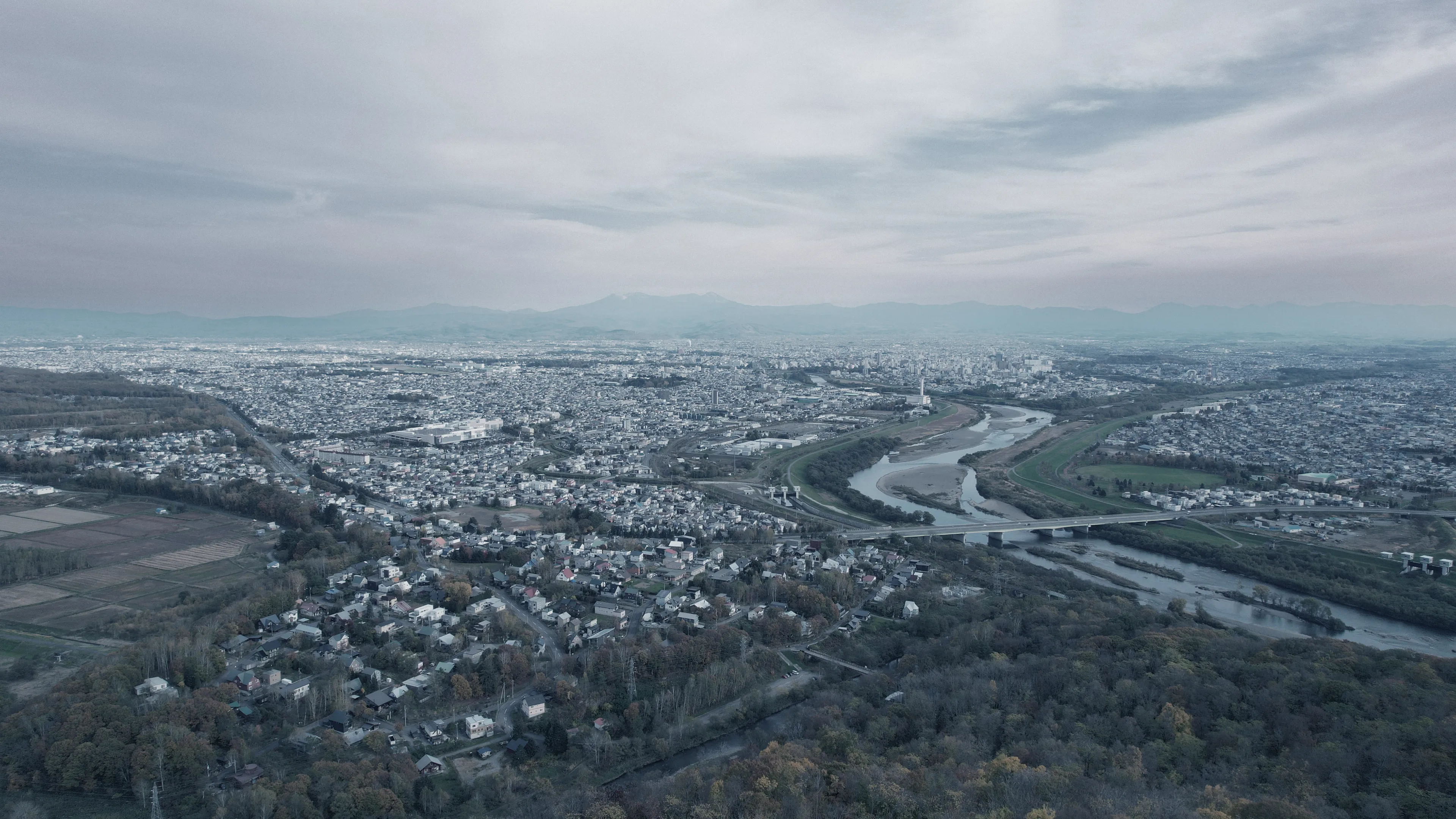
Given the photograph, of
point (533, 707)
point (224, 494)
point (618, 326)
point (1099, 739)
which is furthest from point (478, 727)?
point (618, 326)

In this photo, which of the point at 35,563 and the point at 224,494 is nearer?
the point at 35,563

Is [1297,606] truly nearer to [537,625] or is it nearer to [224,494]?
[537,625]

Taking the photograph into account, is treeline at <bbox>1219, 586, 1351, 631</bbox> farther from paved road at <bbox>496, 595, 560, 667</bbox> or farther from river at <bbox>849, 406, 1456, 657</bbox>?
paved road at <bbox>496, 595, 560, 667</bbox>

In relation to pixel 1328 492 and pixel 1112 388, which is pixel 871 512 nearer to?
pixel 1328 492

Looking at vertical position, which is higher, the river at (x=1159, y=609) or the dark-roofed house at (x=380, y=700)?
the dark-roofed house at (x=380, y=700)

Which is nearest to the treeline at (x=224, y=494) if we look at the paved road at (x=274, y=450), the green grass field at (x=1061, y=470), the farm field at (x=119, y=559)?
the farm field at (x=119, y=559)

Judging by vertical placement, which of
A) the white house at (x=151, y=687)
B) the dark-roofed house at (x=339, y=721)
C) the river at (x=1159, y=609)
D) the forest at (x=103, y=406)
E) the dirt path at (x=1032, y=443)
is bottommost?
the river at (x=1159, y=609)

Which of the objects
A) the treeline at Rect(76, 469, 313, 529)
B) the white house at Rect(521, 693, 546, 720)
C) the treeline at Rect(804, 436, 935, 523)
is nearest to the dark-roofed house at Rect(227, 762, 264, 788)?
the white house at Rect(521, 693, 546, 720)

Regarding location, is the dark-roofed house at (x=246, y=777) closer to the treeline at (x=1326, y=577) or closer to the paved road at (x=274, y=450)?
the paved road at (x=274, y=450)
